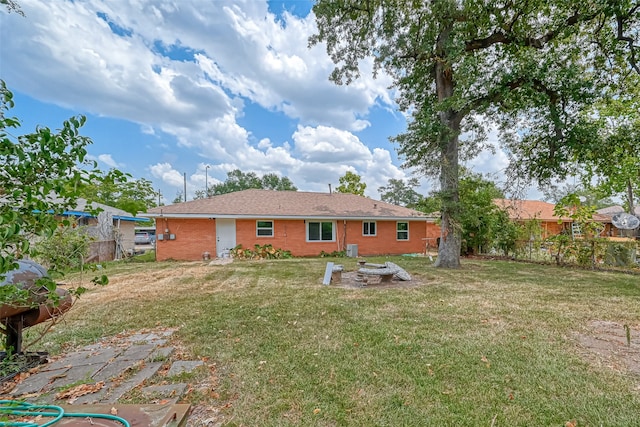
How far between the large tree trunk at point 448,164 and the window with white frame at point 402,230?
5870mm

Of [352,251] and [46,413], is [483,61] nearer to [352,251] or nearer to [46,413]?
[352,251]

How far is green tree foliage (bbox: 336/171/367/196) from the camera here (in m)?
32.7

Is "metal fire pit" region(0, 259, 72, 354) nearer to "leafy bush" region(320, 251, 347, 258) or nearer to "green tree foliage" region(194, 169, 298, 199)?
"leafy bush" region(320, 251, 347, 258)

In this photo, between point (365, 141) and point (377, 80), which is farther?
point (365, 141)

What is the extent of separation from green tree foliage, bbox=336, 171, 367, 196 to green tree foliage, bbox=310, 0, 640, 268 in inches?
803

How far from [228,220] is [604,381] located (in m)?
14.0

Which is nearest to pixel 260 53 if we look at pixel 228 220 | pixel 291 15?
pixel 291 15

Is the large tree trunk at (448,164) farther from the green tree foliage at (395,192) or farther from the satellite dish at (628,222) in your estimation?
the green tree foliage at (395,192)

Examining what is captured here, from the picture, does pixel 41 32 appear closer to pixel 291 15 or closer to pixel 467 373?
pixel 467 373

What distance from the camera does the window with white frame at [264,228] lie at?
1512cm

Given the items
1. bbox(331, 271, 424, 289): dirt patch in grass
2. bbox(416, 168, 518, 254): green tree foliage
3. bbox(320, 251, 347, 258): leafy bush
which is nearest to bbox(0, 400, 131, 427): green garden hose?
bbox(331, 271, 424, 289): dirt patch in grass

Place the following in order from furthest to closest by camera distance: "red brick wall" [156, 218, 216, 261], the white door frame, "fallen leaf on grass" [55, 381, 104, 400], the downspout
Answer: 1. the downspout
2. the white door frame
3. "red brick wall" [156, 218, 216, 261]
4. "fallen leaf on grass" [55, 381, 104, 400]

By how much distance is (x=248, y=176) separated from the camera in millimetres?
46750

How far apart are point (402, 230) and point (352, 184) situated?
16.1m
